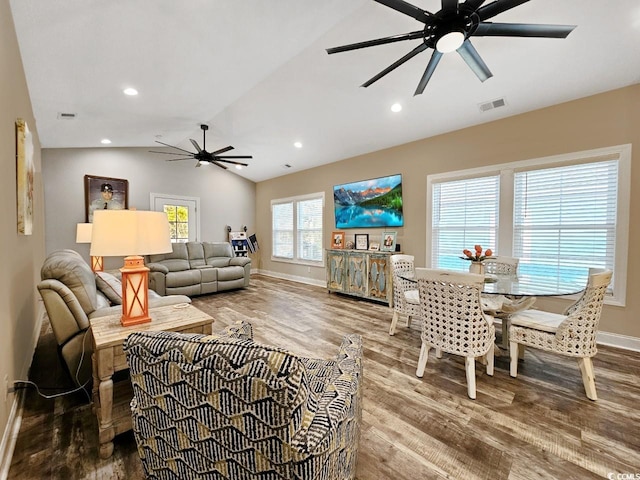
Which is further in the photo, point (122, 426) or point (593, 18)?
point (593, 18)

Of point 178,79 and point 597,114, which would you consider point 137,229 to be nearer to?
point 178,79

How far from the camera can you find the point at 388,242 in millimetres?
4984

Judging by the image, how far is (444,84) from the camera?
332 cm

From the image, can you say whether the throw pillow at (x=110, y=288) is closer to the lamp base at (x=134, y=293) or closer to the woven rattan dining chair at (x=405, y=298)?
the lamp base at (x=134, y=293)

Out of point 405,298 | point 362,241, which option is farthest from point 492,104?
point 362,241

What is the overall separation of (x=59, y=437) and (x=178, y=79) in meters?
3.44

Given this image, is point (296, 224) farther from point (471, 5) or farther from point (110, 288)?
point (471, 5)

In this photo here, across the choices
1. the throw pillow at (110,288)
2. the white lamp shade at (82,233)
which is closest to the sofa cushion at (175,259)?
the white lamp shade at (82,233)

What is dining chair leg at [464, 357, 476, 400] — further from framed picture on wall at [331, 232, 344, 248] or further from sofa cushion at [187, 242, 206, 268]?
sofa cushion at [187, 242, 206, 268]

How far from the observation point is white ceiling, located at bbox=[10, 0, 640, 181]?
90.6 inches

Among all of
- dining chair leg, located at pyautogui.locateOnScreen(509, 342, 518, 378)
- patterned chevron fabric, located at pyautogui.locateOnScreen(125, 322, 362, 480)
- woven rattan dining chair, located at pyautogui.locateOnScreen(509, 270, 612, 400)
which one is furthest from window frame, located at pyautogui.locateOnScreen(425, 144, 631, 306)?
patterned chevron fabric, located at pyautogui.locateOnScreen(125, 322, 362, 480)

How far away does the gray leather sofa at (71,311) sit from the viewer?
6.16 feet

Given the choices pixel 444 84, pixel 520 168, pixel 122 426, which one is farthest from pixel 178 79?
pixel 520 168

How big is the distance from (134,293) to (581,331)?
10.5 ft
